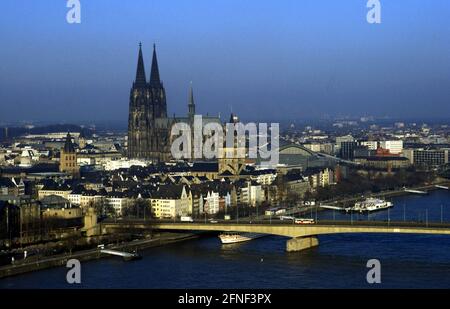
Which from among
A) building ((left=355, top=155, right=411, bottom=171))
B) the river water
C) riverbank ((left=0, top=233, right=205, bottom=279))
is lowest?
the river water

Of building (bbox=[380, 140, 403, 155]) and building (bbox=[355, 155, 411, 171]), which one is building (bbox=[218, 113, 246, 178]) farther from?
building (bbox=[380, 140, 403, 155])

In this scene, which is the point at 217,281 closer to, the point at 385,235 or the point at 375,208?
the point at 385,235

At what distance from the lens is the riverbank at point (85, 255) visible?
466 inches

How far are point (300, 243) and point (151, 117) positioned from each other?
17056mm

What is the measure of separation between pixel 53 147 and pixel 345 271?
29149 millimetres

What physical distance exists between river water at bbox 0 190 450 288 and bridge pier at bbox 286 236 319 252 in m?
0.12

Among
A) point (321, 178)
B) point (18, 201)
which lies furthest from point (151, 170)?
point (18, 201)

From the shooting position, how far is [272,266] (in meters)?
12.2

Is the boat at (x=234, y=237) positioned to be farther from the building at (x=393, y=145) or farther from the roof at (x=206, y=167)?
the building at (x=393, y=145)

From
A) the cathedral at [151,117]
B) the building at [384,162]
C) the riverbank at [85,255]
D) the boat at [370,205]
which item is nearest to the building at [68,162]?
the cathedral at [151,117]

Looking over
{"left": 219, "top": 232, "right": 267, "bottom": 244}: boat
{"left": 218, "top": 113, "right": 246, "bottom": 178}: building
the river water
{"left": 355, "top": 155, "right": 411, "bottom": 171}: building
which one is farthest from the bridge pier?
{"left": 355, "top": 155, "right": 411, "bottom": 171}: building

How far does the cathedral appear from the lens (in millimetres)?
30344

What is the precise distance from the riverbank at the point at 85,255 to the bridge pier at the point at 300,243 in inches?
88.0

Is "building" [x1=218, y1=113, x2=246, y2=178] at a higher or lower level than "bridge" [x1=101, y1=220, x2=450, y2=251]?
higher
